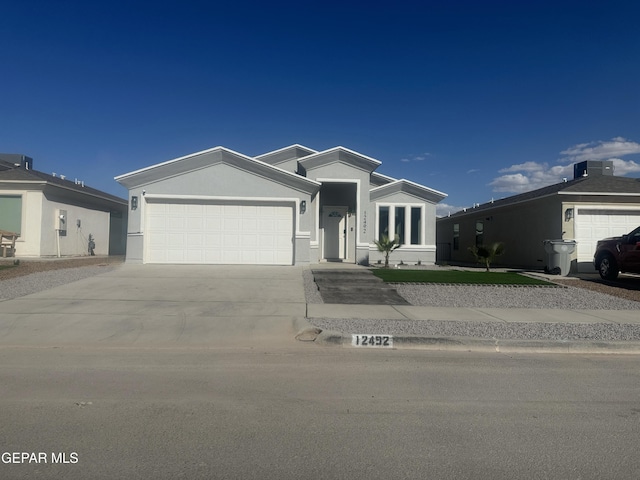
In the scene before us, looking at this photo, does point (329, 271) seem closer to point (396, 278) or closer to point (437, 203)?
point (396, 278)

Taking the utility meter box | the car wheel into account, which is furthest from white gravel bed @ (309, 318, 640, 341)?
the utility meter box

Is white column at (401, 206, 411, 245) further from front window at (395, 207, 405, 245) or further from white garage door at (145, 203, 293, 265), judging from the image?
white garage door at (145, 203, 293, 265)

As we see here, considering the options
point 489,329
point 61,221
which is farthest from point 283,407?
point 61,221

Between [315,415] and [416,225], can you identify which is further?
[416,225]

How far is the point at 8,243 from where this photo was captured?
18.7 m

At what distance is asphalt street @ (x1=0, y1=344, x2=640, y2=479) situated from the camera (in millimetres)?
3549

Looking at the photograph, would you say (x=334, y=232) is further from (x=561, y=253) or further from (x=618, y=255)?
(x=618, y=255)

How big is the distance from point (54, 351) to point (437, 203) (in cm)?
1596

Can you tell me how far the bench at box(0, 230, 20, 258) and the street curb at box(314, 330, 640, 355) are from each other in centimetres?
1664

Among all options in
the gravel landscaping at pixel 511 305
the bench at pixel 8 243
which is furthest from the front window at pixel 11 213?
the gravel landscaping at pixel 511 305

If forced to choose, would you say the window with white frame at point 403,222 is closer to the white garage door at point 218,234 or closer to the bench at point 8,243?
the white garage door at point 218,234

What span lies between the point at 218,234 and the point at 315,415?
41.2ft

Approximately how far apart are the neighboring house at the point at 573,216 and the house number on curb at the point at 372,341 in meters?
13.2

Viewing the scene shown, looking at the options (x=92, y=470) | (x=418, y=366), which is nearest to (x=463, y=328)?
(x=418, y=366)
